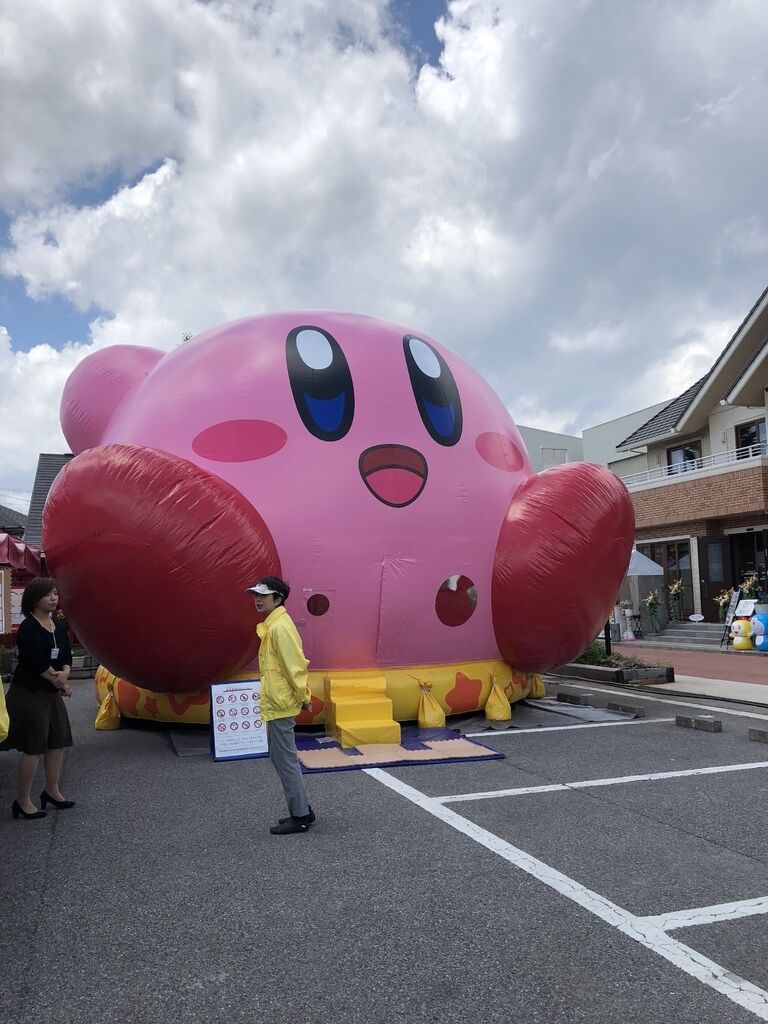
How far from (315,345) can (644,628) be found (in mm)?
17444

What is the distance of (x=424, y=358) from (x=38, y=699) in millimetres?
5277

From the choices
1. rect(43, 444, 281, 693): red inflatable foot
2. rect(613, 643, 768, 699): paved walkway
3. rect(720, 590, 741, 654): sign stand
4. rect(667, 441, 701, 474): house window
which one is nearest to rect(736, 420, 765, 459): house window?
rect(667, 441, 701, 474): house window

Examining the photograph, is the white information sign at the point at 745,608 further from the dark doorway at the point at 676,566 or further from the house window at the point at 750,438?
the house window at the point at 750,438

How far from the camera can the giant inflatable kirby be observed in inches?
276

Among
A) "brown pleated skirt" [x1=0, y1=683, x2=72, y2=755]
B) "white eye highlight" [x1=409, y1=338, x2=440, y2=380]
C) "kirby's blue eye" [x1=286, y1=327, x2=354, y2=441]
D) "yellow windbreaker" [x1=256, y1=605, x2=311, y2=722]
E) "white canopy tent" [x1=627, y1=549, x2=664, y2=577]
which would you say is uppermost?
"white eye highlight" [x1=409, y1=338, x2=440, y2=380]

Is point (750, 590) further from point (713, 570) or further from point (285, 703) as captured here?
point (285, 703)

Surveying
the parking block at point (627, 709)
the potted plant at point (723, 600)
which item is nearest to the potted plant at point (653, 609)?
the potted plant at point (723, 600)

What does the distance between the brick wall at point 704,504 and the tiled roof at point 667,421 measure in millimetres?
2786

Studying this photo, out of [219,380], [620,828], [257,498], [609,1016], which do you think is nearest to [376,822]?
[620,828]

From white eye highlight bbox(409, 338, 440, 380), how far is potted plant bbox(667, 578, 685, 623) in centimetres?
1590

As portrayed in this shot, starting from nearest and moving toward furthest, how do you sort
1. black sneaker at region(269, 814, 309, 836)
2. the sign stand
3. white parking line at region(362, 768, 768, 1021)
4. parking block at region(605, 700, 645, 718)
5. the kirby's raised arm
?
white parking line at region(362, 768, 768, 1021) < black sneaker at region(269, 814, 309, 836) < parking block at region(605, 700, 645, 718) < the kirby's raised arm < the sign stand

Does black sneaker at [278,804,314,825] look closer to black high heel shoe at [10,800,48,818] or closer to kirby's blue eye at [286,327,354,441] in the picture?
black high heel shoe at [10,800,48,818]

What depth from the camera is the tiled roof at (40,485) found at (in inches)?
1027

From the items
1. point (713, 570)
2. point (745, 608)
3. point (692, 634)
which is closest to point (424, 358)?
point (745, 608)
